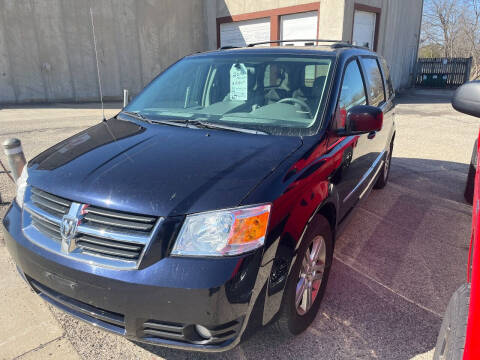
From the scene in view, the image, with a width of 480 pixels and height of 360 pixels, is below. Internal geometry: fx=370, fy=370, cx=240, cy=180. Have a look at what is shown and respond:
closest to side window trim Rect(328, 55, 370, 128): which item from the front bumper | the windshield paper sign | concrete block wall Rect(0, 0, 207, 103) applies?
the windshield paper sign

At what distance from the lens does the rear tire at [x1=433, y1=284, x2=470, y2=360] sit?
1337 millimetres

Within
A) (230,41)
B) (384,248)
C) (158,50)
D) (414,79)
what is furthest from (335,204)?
(414,79)

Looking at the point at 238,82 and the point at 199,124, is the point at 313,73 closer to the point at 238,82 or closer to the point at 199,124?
the point at 238,82

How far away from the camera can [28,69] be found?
46.0 ft

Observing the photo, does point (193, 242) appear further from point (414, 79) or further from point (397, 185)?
point (414, 79)

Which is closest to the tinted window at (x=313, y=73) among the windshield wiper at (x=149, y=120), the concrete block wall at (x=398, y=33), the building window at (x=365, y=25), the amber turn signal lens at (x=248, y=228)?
the windshield wiper at (x=149, y=120)

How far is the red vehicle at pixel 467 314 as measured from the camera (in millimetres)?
1201

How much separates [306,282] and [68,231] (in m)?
1.40

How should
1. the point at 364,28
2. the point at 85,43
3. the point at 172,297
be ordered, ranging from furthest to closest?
the point at 85,43, the point at 364,28, the point at 172,297

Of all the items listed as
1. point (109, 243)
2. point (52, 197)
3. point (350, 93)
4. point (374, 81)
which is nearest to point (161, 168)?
point (109, 243)

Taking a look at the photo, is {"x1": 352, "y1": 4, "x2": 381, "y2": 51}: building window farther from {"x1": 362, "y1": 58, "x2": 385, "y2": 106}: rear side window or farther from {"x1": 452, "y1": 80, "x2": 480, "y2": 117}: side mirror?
{"x1": 452, "y1": 80, "x2": 480, "y2": 117}: side mirror

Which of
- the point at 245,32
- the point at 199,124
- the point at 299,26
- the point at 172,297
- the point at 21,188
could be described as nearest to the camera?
the point at 172,297

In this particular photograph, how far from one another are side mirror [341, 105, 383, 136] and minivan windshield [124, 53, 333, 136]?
0.72 feet

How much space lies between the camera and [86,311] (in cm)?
187
